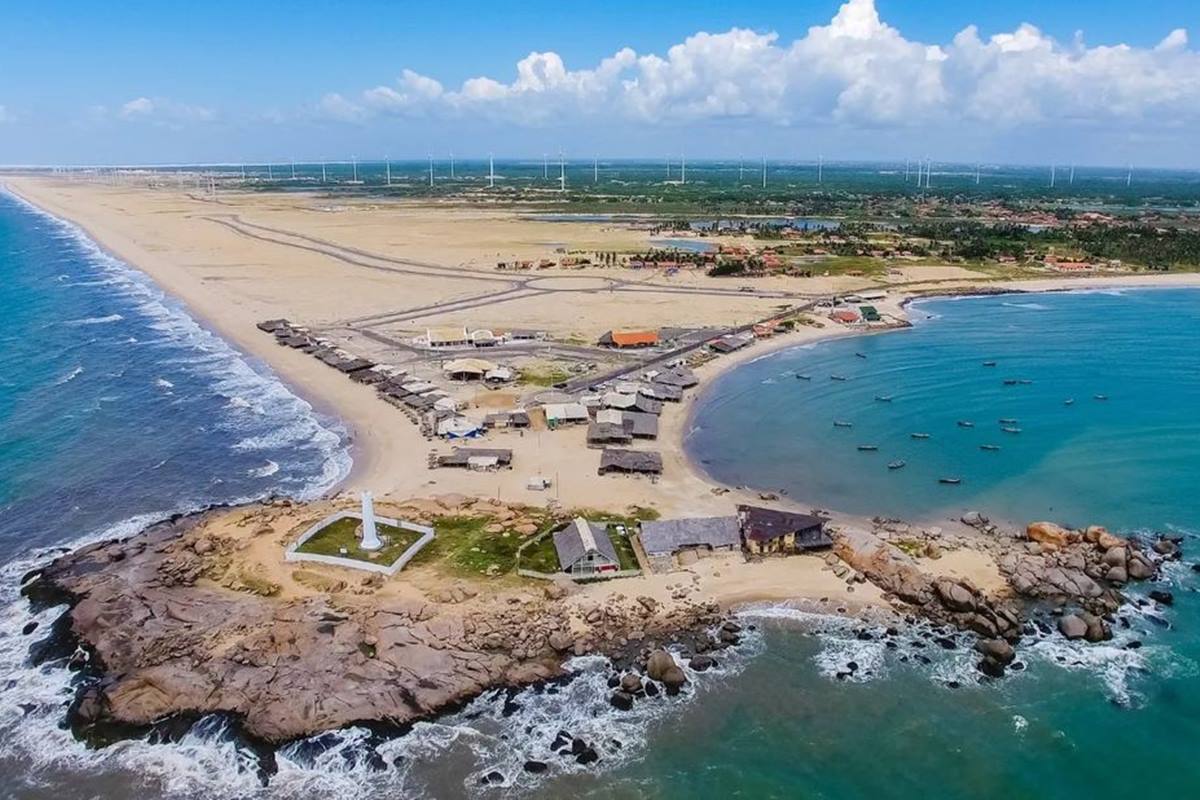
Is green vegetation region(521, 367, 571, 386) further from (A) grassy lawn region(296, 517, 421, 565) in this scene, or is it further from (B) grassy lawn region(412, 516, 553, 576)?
(A) grassy lawn region(296, 517, 421, 565)

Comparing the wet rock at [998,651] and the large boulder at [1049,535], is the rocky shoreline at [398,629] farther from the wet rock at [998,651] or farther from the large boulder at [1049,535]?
the large boulder at [1049,535]

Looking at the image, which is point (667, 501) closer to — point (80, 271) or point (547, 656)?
point (547, 656)

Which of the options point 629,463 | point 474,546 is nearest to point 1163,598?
point 629,463

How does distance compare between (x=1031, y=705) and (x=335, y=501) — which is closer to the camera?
(x=1031, y=705)

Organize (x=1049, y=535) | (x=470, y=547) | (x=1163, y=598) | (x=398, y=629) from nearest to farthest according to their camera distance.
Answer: (x=398, y=629), (x=1163, y=598), (x=470, y=547), (x=1049, y=535)

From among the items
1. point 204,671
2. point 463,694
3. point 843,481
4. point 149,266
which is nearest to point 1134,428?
point 843,481

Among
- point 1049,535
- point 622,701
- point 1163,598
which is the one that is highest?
point 1049,535

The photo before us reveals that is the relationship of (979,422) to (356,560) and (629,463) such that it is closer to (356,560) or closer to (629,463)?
(629,463)
